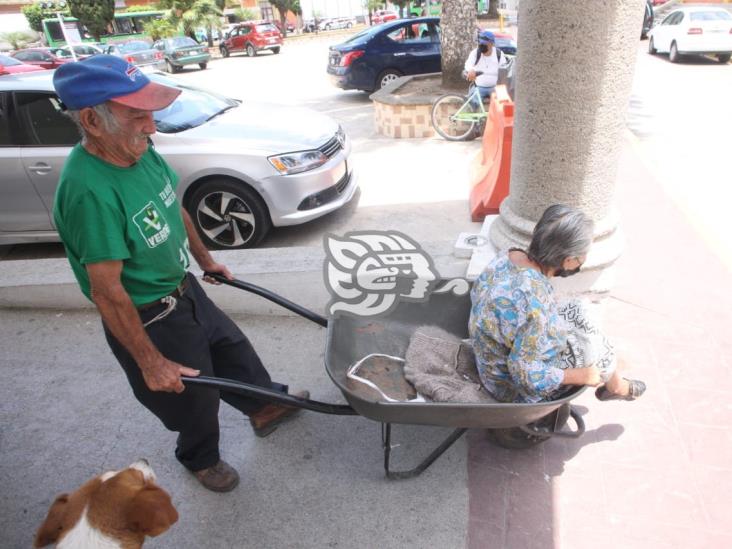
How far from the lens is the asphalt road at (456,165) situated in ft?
17.0

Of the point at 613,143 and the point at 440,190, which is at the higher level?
the point at 613,143

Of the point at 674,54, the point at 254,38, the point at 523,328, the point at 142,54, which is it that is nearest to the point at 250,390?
the point at 523,328

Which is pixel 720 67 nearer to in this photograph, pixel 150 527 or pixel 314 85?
pixel 314 85

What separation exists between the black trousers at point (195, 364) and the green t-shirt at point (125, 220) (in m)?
0.18

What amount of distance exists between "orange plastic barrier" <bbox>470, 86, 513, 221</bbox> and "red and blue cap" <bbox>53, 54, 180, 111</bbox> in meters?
3.48

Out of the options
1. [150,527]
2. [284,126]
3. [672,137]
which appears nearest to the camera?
[150,527]

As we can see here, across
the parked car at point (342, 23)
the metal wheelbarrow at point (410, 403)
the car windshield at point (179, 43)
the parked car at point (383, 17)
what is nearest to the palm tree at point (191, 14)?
the car windshield at point (179, 43)

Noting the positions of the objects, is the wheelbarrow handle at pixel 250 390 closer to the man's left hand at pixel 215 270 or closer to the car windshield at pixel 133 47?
the man's left hand at pixel 215 270

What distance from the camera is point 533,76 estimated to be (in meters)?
2.92

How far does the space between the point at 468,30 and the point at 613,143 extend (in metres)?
7.08

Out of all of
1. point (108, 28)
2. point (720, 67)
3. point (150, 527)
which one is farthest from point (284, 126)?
point (108, 28)

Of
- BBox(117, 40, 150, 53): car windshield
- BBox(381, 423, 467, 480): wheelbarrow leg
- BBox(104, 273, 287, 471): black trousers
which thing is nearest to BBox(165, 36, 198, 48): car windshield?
BBox(117, 40, 150, 53): car windshield

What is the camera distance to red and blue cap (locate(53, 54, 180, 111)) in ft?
5.65

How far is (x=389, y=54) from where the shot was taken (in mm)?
11398
